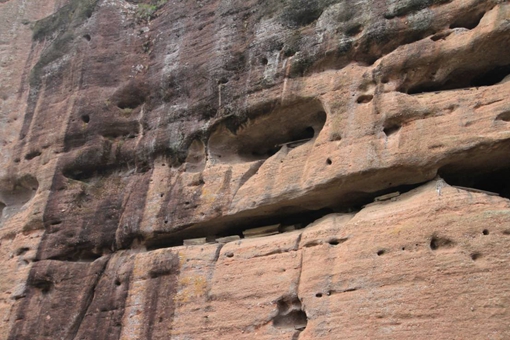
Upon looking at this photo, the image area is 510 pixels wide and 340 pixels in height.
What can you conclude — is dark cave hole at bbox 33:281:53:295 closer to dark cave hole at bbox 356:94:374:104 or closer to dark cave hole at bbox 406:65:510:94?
dark cave hole at bbox 356:94:374:104

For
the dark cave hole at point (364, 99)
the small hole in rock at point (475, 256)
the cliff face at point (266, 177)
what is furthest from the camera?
the dark cave hole at point (364, 99)

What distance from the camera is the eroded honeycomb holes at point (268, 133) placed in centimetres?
989

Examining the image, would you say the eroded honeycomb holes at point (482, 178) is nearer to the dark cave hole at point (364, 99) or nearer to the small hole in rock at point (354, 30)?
the dark cave hole at point (364, 99)

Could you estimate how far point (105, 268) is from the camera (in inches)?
404

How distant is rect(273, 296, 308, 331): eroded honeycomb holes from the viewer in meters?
8.02

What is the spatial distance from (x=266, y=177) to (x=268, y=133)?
1242mm

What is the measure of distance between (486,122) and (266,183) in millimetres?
3507

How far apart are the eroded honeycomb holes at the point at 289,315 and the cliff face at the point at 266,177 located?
0.03 m

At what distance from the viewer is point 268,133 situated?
10.5 m

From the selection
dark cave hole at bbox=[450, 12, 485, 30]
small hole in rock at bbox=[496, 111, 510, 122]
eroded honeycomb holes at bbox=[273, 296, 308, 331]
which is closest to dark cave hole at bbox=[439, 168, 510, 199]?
small hole in rock at bbox=[496, 111, 510, 122]

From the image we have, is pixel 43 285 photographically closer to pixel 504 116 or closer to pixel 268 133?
pixel 268 133

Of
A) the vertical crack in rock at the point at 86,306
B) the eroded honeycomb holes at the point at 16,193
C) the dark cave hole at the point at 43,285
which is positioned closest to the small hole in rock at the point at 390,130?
the vertical crack in rock at the point at 86,306

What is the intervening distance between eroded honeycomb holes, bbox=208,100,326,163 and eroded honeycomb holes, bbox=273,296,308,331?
9.30ft

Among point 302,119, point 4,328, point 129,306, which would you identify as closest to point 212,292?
point 129,306
